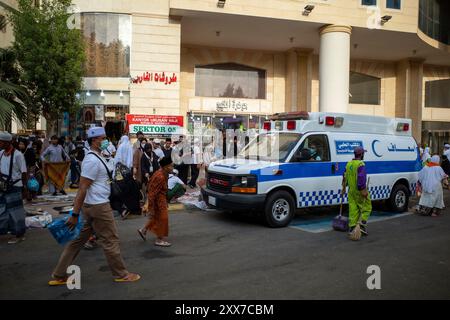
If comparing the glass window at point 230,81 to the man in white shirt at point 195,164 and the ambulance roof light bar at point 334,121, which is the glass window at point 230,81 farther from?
the ambulance roof light bar at point 334,121

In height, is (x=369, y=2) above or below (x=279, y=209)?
above

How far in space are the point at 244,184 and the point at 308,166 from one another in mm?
1494

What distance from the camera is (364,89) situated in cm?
2791

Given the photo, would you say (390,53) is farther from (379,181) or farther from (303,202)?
(303,202)

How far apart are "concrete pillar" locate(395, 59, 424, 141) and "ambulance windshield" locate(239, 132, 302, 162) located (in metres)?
21.8

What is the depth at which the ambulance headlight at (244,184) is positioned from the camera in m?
7.87

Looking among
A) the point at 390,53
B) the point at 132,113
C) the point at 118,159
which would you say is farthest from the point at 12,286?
the point at 390,53

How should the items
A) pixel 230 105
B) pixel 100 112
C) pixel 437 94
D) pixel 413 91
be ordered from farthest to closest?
pixel 437 94 < pixel 413 91 < pixel 230 105 < pixel 100 112

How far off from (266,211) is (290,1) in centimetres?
1500

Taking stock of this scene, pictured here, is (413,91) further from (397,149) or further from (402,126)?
(397,149)

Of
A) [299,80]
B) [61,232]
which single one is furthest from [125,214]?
[299,80]

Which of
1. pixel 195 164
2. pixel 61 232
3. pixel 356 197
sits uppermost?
pixel 195 164

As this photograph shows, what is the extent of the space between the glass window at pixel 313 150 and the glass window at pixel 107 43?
13140mm

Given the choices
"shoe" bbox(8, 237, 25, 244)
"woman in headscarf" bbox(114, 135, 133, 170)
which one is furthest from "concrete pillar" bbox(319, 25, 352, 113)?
"shoe" bbox(8, 237, 25, 244)
